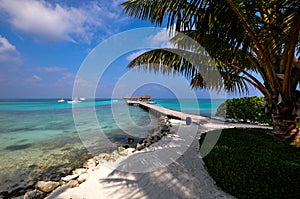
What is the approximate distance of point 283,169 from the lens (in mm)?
2621

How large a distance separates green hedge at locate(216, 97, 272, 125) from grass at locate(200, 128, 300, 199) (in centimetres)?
658

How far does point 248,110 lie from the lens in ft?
32.5

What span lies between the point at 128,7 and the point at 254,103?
9.56m

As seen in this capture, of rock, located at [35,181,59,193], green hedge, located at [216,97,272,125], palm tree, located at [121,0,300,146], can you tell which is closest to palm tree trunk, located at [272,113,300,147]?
palm tree, located at [121,0,300,146]

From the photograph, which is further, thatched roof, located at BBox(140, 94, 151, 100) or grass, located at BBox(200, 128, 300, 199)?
thatched roof, located at BBox(140, 94, 151, 100)

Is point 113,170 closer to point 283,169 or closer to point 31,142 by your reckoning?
point 283,169

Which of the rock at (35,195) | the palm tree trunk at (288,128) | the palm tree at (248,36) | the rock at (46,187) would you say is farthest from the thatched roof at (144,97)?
the rock at (35,195)

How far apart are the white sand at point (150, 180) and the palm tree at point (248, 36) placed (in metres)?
2.66

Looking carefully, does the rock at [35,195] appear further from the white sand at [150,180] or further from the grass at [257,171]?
the grass at [257,171]

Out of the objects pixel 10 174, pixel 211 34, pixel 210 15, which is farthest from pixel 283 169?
pixel 10 174

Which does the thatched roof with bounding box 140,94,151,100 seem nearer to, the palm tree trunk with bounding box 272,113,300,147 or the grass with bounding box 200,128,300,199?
the palm tree trunk with bounding box 272,113,300,147

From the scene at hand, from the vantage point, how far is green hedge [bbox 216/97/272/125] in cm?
934

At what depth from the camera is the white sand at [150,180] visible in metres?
2.75

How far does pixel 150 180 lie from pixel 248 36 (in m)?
3.68
